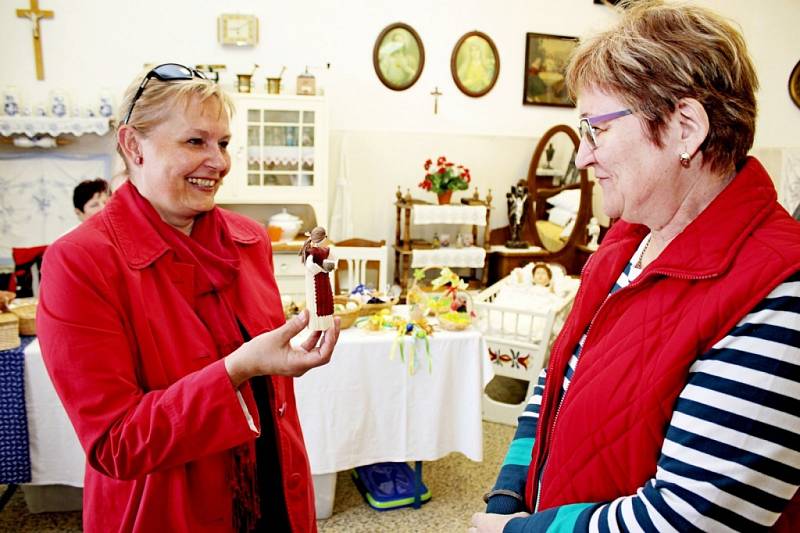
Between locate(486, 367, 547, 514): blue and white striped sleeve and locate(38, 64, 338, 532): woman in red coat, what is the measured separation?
1.35 ft

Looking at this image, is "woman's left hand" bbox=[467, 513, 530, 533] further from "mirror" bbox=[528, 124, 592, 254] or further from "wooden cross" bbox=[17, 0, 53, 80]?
"wooden cross" bbox=[17, 0, 53, 80]

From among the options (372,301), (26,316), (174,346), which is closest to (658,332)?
(174,346)

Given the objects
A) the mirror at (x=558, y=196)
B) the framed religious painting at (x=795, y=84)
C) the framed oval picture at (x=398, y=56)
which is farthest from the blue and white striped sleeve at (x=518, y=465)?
the framed religious painting at (x=795, y=84)

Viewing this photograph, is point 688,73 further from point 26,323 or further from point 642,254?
point 26,323

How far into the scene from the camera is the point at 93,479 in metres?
1.08

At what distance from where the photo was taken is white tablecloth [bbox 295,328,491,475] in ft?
7.54

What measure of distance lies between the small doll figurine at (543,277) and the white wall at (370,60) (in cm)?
124

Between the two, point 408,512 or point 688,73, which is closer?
point 688,73

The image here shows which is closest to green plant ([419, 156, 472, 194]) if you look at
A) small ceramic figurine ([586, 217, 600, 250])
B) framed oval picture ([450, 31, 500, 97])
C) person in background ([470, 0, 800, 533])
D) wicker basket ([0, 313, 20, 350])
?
framed oval picture ([450, 31, 500, 97])

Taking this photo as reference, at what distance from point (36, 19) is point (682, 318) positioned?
15.4 ft

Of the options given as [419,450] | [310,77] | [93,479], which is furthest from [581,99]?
[310,77]

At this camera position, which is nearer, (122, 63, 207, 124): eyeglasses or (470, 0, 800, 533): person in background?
(470, 0, 800, 533): person in background

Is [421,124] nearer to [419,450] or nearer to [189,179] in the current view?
[419,450]

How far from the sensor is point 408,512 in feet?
8.22
